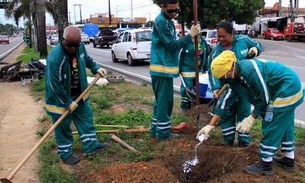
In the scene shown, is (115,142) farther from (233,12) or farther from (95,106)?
(233,12)

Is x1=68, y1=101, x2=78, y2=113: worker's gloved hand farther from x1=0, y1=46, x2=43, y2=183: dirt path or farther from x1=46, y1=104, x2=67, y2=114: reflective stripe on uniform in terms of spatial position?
x1=0, y1=46, x2=43, y2=183: dirt path

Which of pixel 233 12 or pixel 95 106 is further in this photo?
pixel 233 12

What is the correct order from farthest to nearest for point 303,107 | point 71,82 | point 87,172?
point 303,107 < point 71,82 < point 87,172

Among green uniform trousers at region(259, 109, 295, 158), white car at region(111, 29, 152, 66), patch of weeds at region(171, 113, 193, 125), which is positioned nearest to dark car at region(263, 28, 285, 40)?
white car at region(111, 29, 152, 66)

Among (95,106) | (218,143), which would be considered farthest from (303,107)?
(95,106)

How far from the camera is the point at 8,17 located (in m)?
38.0

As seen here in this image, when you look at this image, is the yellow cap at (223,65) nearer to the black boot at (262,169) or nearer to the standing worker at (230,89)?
the standing worker at (230,89)

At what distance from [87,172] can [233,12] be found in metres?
26.2

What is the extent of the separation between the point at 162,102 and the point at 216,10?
23.8 meters

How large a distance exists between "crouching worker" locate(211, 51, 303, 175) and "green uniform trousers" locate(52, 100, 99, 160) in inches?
75.5

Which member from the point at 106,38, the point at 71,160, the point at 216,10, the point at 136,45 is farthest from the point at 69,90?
the point at 106,38

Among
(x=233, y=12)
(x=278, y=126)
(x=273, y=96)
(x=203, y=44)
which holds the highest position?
(x=233, y=12)

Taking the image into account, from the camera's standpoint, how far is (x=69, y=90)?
14.6 ft

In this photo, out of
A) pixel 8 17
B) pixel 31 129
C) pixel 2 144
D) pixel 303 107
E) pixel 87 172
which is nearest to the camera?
pixel 87 172
